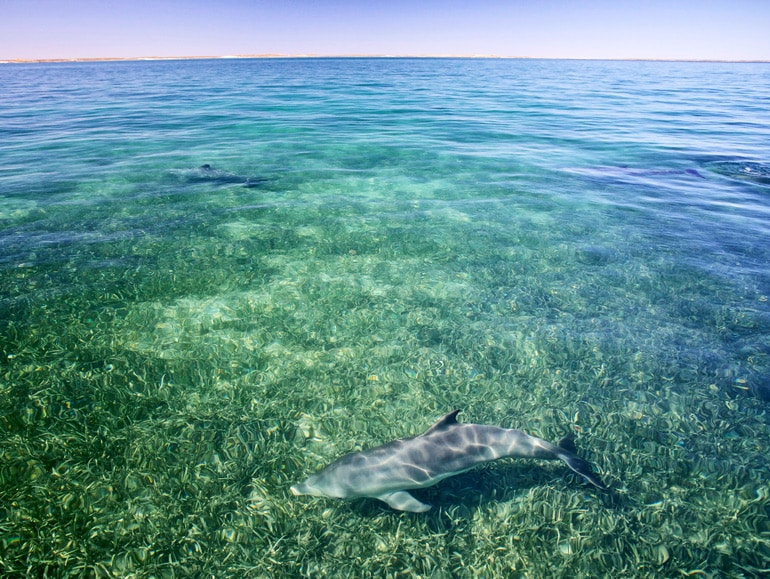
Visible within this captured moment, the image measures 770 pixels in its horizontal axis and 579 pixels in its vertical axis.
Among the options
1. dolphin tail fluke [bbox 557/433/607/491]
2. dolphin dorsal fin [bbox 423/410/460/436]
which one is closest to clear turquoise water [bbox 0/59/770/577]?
dolphin tail fluke [bbox 557/433/607/491]

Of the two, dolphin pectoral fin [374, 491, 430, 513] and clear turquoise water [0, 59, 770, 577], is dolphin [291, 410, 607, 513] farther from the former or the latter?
clear turquoise water [0, 59, 770, 577]

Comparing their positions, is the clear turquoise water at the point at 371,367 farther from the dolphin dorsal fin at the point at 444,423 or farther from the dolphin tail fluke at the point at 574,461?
the dolphin dorsal fin at the point at 444,423

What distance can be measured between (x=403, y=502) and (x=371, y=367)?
213 centimetres

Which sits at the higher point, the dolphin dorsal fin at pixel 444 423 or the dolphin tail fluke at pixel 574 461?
the dolphin dorsal fin at pixel 444 423

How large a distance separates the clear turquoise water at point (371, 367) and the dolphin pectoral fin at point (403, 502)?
0.67 ft

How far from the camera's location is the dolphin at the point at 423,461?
13.8 feet

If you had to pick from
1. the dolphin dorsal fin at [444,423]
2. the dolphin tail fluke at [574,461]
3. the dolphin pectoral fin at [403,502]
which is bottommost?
the dolphin pectoral fin at [403,502]

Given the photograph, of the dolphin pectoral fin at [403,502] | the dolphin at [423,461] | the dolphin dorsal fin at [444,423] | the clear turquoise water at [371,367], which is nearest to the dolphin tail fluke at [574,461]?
the dolphin at [423,461]

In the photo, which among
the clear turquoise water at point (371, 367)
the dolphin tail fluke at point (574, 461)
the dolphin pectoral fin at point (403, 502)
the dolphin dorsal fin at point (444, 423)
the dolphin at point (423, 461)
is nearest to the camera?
the clear turquoise water at point (371, 367)

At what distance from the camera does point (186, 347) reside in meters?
6.13

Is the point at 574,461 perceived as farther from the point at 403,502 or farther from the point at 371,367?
the point at 371,367

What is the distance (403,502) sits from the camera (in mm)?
4176

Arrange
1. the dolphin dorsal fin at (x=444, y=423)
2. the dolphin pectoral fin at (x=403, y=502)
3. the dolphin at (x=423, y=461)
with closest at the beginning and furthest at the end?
the dolphin pectoral fin at (x=403, y=502) < the dolphin at (x=423, y=461) < the dolphin dorsal fin at (x=444, y=423)

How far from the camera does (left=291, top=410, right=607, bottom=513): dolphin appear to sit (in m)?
4.21
